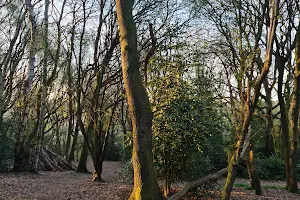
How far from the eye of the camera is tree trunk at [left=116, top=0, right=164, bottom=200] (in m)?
4.92

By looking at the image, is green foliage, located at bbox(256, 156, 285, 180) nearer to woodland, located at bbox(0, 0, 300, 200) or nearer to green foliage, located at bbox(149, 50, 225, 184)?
woodland, located at bbox(0, 0, 300, 200)

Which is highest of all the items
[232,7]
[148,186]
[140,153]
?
[232,7]

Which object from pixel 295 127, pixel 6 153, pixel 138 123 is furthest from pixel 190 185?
pixel 6 153

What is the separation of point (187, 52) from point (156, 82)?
6.08ft

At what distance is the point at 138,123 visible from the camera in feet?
16.3

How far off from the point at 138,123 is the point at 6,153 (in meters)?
10.3

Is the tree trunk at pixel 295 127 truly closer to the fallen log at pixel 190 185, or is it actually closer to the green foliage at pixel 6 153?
the fallen log at pixel 190 185

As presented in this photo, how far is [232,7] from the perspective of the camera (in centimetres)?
1043

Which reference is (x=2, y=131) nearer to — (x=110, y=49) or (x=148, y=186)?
(x=110, y=49)

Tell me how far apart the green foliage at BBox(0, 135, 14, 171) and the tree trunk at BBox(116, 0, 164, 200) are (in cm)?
972

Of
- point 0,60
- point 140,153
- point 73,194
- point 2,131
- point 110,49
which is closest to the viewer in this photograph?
point 140,153

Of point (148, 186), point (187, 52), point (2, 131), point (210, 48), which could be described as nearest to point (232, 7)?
point (210, 48)

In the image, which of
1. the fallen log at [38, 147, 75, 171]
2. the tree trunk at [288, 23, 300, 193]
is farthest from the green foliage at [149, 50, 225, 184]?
the fallen log at [38, 147, 75, 171]

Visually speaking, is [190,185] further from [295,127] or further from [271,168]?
[271,168]
